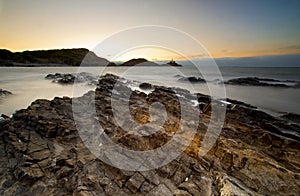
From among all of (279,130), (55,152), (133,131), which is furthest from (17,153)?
(279,130)

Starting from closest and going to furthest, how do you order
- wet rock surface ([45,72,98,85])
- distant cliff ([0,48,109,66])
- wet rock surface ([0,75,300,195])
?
wet rock surface ([0,75,300,195])
wet rock surface ([45,72,98,85])
distant cliff ([0,48,109,66])

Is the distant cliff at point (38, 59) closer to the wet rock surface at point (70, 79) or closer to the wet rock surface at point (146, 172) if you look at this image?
the wet rock surface at point (70, 79)

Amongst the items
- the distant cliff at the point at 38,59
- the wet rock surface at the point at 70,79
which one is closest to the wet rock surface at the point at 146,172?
the wet rock surface at the point at 70,79

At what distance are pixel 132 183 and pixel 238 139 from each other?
4031 millimetres

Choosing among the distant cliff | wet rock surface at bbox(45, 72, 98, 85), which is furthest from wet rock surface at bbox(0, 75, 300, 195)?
the distant cliff

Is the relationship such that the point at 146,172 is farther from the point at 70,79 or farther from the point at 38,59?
the point at 38,59

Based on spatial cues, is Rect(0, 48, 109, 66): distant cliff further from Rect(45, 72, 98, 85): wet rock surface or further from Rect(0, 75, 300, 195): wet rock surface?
Rect(0, 75, 300, 195): wet rock surface

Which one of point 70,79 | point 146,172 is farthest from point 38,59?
point 146,172

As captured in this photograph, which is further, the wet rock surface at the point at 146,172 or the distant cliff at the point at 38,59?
the distant cliff at the point at 38,59

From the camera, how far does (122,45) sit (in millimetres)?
5648

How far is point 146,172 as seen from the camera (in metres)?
4.29

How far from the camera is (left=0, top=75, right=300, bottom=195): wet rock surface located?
3854 millimetres

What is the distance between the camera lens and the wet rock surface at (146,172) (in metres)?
3.85

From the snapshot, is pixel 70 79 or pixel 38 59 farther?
pixel 38 59
